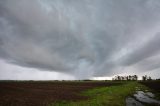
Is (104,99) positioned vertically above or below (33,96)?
below

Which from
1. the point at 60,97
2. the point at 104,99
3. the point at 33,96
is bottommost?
the point at 104,99

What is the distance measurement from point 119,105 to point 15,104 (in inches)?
579

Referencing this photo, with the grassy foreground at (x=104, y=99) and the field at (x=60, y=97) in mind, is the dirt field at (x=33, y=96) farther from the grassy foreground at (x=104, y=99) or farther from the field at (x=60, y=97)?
the grassy foreground at (x=104, y=99)

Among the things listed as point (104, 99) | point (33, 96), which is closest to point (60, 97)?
point (33, 96)

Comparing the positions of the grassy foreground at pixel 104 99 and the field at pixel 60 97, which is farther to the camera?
the grassy foreground at pixel 104 99

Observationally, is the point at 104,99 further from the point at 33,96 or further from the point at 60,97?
the point at 33,96

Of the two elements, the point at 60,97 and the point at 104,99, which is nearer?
the point at 104,99

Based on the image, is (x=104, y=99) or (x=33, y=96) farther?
(x=33, y=96)

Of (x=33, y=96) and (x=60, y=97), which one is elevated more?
(x=33, y=96)

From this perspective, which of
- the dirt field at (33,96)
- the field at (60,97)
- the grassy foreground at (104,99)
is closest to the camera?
the dirt field at (33,96)

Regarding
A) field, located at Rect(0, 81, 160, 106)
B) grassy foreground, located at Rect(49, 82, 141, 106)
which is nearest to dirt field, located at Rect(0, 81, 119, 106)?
field, located at Rect(0, 81, 160, 106)

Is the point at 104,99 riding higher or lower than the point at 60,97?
lower

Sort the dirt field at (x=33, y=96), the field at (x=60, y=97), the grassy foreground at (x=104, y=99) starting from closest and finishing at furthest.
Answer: the dirt field at (x=33, y=96) → the field at (x=60, y=97) → the grassy foreground at (x=104, y=99)

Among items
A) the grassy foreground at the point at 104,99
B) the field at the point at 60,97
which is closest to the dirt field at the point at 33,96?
the field at the point at 60,97
